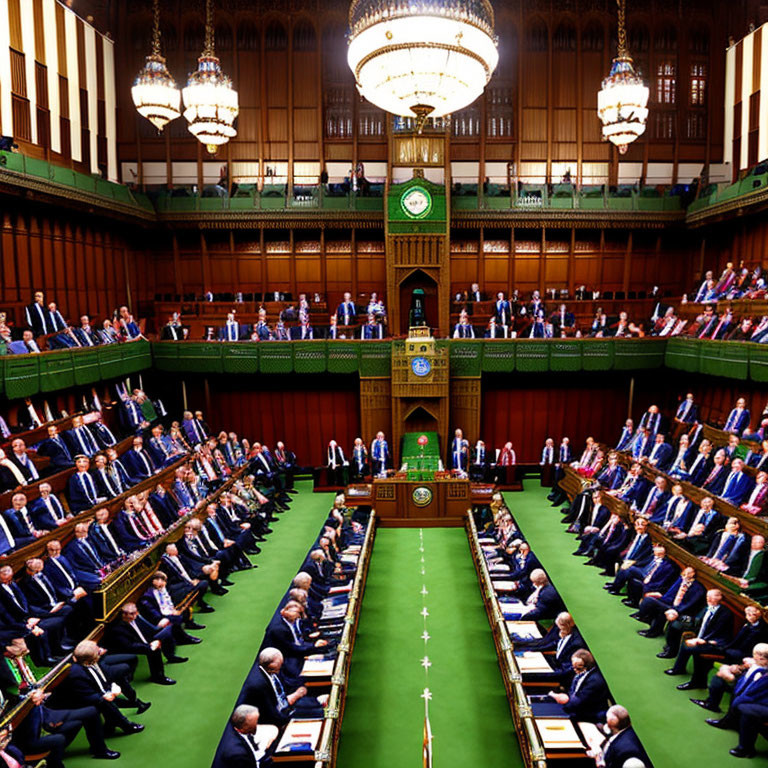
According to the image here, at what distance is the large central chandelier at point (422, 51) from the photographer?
6426 mm

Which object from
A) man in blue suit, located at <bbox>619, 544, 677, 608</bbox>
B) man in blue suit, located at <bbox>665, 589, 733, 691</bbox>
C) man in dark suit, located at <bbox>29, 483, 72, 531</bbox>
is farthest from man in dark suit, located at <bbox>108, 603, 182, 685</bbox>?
man in blue suit, located at <bbox>619, 544, 677, 608</bbox>

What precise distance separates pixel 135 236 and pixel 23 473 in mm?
11426

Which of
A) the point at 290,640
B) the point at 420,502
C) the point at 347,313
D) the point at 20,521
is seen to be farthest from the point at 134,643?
the point at 347,313

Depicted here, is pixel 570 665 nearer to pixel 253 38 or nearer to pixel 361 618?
pixel 361 618

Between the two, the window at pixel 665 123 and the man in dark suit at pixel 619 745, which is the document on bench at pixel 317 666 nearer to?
the man in dark suit at pixel 619 745

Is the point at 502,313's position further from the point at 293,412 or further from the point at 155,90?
the point at 155,90

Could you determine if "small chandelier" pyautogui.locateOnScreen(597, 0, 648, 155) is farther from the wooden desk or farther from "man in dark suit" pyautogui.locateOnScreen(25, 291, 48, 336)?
"man in dark suit" pyautogui.locateOnScreen(25, 291, 48, 336)

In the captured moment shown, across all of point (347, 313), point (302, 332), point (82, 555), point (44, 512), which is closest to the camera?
point (82, 555)

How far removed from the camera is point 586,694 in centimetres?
577

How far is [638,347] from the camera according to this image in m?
16.1

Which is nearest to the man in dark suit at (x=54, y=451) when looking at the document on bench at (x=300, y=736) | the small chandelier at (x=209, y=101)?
the small chandelier at (x=209, y=101)

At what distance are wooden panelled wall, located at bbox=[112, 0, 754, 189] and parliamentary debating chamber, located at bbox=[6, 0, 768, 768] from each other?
97 millimetres

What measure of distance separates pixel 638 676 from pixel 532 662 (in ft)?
5.23

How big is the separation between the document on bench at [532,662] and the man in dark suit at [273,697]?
6.74ft
